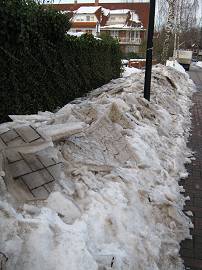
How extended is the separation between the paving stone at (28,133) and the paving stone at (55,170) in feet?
1.37

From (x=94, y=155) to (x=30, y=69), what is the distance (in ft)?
8.89

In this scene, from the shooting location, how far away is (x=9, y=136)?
440 cm

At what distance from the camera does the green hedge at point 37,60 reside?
19.9 feet

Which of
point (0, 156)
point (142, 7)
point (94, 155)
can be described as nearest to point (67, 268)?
point (0, 156)

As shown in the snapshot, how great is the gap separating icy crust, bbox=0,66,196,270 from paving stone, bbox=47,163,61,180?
96mm

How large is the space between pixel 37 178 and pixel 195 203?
2.19 metres

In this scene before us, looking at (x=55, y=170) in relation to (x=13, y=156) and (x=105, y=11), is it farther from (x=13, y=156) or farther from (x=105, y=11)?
(x=105, y=11)

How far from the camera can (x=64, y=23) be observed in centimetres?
812

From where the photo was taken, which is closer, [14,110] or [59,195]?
Answer: [59,195]

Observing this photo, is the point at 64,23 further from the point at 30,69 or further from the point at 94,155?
the point at 94,155

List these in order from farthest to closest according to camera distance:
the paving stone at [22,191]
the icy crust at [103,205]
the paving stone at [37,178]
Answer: the paving stone at [37,178] < the paving stone at [22,191] < the icy crust at [103,205]

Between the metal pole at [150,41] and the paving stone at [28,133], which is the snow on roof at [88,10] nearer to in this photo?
the metal pole at [150,41]

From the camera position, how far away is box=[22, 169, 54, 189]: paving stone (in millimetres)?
3865

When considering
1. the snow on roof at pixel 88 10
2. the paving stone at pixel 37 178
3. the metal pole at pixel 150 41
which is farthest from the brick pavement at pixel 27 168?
the snow on roof at pixel 88 10
